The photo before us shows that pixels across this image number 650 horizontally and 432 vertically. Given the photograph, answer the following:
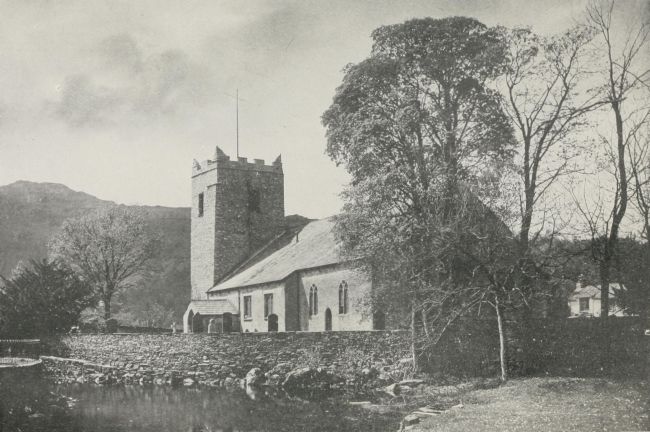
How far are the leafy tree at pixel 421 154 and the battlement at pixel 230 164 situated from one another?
25.9 m

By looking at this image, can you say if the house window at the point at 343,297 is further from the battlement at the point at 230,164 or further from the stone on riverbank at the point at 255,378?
the battlement at the point at 230,164

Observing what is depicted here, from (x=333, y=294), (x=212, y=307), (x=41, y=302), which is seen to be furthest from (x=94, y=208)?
(x=333, y=294)

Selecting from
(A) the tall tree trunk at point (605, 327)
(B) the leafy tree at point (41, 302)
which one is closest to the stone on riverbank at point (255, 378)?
(A) the tall tree trunk at point (605, 327)

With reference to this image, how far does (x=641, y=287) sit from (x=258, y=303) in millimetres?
26487

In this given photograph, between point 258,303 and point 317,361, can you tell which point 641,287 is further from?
point 258,303

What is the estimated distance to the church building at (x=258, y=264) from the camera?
3712cm

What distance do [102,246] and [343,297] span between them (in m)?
29.8

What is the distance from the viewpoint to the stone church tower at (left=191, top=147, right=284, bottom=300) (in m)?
51.7

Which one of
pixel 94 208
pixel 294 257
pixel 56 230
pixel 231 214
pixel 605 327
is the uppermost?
pixel 94 208

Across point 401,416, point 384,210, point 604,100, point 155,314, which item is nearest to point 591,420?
point 401,416

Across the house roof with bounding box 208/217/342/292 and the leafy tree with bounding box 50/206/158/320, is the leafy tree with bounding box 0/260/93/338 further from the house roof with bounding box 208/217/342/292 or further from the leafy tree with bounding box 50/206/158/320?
the leafy tree with bounding box 50/206/158/320

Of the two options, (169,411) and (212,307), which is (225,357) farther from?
(212,307)

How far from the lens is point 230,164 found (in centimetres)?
5247

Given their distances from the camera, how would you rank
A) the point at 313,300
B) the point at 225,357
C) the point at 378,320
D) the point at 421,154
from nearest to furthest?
the point at 421,154, the point at 225,357, the point at 378,320, the point at 313,300
